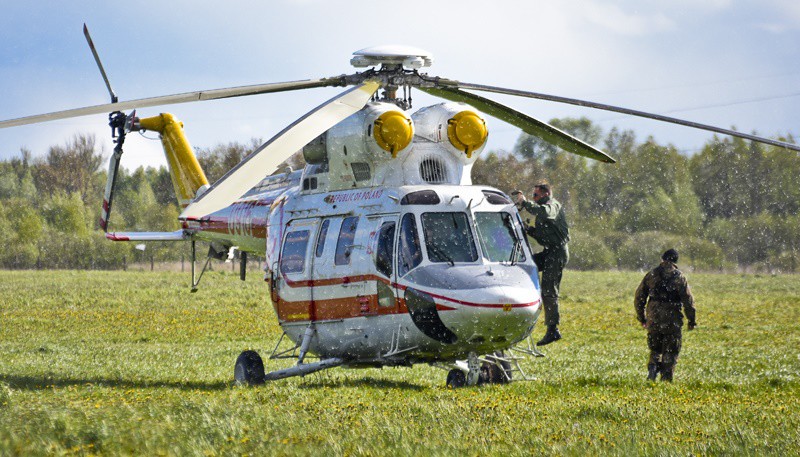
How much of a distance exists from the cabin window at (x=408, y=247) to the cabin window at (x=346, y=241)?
834mm

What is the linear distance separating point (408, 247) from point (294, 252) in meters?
2.18

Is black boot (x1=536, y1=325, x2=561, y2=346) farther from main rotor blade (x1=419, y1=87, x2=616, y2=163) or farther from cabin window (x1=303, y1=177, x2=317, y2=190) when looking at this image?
cabin window (x1=303, y1=177, x2=317, y2=190)

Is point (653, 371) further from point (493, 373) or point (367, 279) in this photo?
point (367, 279)

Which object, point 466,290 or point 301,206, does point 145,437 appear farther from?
point 301,206

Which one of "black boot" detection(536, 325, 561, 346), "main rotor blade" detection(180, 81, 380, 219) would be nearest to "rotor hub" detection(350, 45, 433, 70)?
"main rotor blade" detection(180, 81, 380, 219)

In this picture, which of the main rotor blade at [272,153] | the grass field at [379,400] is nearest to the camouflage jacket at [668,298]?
the grass field at [379,400]

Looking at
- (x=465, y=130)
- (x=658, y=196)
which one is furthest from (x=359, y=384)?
(x=658, y=196)

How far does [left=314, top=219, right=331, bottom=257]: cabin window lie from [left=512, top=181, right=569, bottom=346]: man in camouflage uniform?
2.61 metres

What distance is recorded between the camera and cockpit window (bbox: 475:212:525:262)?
12375 mm

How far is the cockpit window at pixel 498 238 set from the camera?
40.6 feet

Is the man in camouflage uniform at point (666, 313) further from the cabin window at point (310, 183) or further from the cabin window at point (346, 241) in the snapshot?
the cabin window at point (310, 183)

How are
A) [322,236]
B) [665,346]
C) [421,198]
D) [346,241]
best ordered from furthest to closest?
[665,346] < [322,236] < [346,241] < [421,198]

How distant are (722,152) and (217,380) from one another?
38.5 m

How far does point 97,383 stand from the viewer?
13.6 metres
